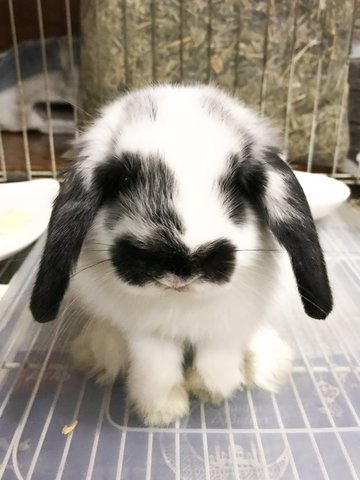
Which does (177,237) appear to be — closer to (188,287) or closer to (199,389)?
(188,287)

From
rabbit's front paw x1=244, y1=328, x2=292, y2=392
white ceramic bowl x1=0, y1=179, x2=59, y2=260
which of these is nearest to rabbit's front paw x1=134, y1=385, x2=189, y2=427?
rabbit's front paw x1=244, y1=328, x2=292, y2=392

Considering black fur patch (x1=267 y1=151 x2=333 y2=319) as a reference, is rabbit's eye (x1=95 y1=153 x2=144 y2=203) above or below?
above

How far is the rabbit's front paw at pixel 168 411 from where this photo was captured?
776mm

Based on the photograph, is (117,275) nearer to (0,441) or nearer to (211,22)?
(0,441)

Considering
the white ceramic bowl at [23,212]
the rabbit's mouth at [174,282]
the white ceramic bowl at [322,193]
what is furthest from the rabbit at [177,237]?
the white ceramic bowl at [322,193]

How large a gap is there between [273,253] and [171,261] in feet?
0.65

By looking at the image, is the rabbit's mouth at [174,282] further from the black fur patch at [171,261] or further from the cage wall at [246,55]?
the cage wall at [246,55]

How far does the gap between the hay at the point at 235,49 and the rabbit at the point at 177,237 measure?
735 millimetres

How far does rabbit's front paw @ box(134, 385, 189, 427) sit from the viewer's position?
78 centimetres

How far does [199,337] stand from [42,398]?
0.90 ft

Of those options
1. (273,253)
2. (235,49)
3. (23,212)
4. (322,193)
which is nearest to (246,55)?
(235,49)

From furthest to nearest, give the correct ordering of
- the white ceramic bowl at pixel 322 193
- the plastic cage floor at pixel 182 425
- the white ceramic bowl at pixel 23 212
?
the white ceramic bowl at pixel 322 193 < the white ceramic bowl at pixel 23 212 < the plastic cage floor at pixel 182 425

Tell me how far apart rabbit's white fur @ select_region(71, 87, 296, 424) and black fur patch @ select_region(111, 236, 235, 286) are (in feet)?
0.04

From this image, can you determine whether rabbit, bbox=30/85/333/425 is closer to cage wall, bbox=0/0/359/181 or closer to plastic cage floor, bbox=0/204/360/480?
plastic cage floor, bbox=0/204/360/480
